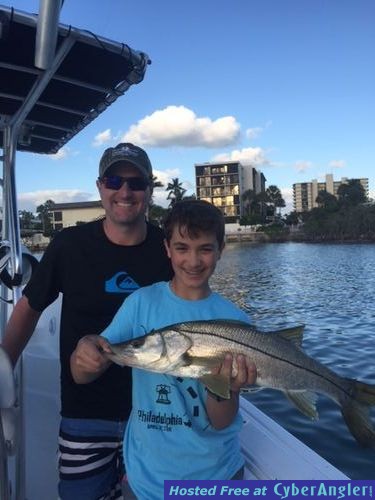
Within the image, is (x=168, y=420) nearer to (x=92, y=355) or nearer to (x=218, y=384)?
(x=218, y=384)

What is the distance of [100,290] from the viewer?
2682 millimetres

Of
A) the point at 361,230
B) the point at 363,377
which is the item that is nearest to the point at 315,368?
the point at 363,377

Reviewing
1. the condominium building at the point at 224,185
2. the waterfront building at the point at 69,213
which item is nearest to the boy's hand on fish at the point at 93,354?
the waterfront building at the point at 69,213

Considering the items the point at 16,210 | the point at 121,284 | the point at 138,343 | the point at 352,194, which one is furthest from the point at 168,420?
the point at 352,194

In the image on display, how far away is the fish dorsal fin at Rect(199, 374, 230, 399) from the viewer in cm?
200

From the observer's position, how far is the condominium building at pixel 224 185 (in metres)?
133

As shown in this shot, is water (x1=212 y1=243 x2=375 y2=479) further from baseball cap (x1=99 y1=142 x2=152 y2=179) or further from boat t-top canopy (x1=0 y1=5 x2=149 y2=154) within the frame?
boat t-top canopy (x1=0 y1=5 x2=149 y2=154)

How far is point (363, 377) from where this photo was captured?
9531 mm

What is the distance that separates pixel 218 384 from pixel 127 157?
1.41 meters

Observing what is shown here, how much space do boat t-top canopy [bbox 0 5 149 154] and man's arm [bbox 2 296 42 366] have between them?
1478 mm

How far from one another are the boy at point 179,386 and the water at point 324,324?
7.04ft

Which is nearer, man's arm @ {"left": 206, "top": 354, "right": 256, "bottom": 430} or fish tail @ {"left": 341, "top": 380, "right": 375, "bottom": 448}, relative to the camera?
man's arm @ {"left": 206, "top": 354, "right": 256, "bottom": 430}

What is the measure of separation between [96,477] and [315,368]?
52.8 inches

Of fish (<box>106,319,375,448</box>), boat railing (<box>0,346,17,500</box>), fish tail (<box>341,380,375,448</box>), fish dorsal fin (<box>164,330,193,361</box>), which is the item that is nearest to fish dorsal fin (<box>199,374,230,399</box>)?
fish (<box>106,319,375,448</box>)
